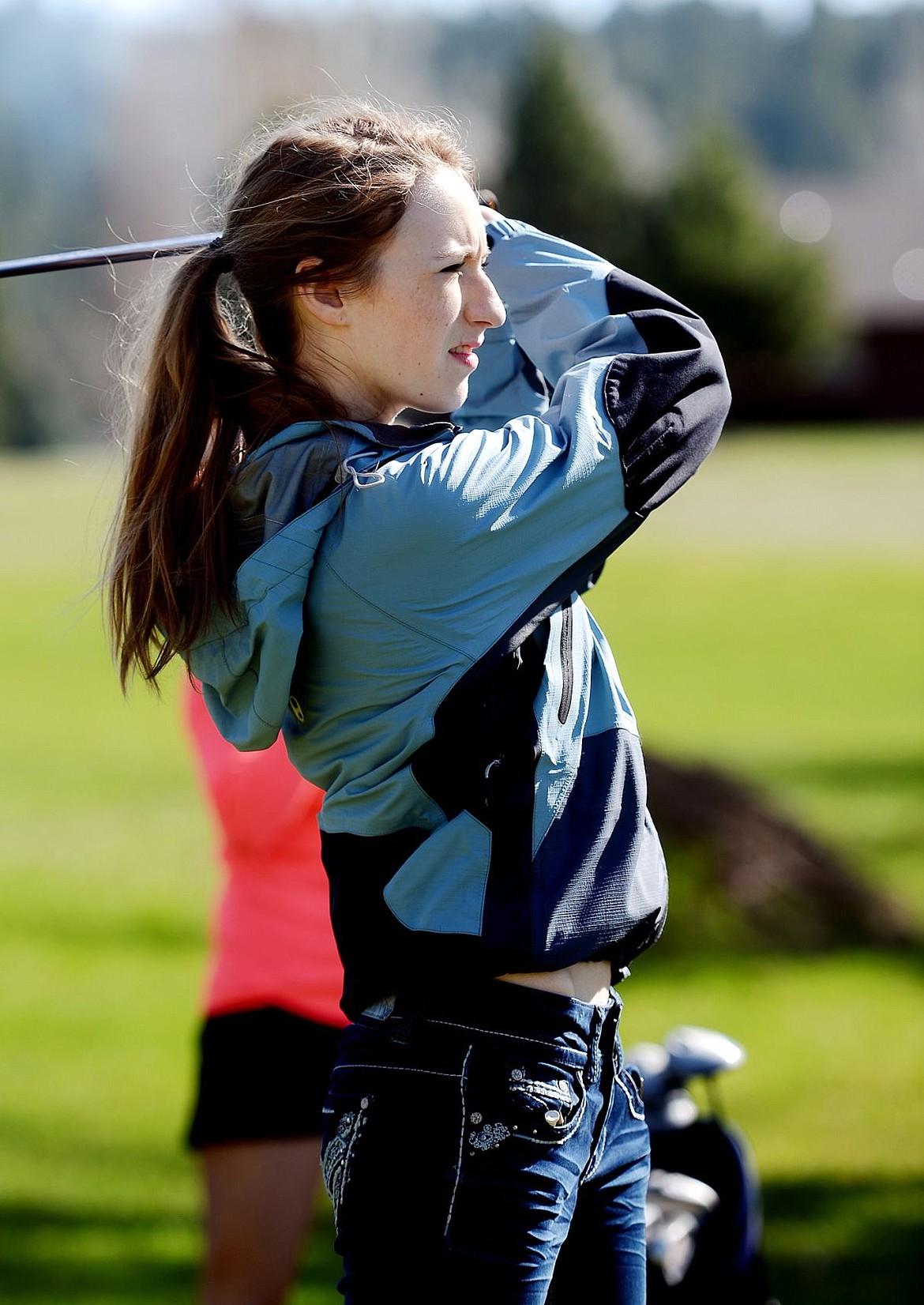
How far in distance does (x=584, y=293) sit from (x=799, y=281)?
46.4 meters

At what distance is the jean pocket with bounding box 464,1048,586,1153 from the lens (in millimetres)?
1839

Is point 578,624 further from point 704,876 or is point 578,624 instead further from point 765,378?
point 765,378

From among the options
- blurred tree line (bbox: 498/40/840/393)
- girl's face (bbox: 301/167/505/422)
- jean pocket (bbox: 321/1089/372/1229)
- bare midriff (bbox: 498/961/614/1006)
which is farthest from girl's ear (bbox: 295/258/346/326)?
blurred tree line (bbox: 498/40/840/393)

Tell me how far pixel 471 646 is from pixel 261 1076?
1377 mm

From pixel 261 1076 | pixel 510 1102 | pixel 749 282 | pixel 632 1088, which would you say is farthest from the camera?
pixel 749 282

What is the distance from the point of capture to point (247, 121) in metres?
27.8

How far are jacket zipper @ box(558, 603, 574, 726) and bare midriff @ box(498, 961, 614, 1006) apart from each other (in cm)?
29

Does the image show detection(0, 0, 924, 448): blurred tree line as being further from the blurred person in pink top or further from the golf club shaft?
the golf club shaft

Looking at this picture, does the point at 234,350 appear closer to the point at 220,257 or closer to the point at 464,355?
the point at 220,257

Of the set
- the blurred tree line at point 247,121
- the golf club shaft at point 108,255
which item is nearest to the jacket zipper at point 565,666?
the golf club shaft at point 108,255

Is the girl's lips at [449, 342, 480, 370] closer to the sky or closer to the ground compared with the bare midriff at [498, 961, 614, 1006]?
closer to the sky

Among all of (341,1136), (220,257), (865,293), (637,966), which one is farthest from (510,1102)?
(865,293)

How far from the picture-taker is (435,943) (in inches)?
73.4

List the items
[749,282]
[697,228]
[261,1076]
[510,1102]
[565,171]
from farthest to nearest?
[565,171]
[697,228]
[749,282]
[261,1076]
[510,1102]
